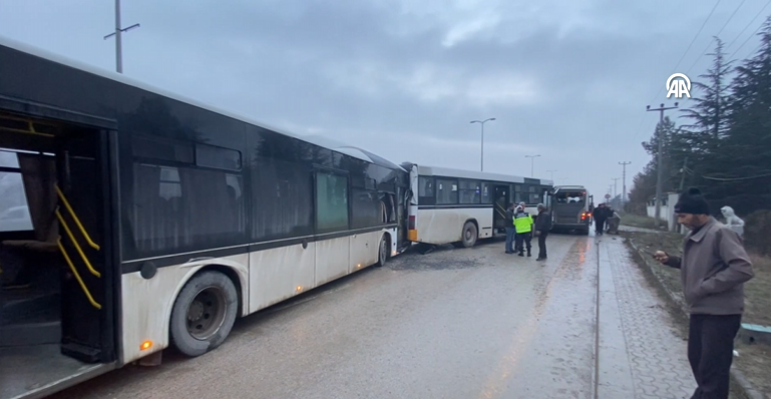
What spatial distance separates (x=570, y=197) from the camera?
24406mm

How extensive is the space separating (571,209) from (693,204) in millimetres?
21721

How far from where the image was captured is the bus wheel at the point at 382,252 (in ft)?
39.1

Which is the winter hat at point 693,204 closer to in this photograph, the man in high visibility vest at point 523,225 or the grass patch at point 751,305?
the grass patch at point 751,305

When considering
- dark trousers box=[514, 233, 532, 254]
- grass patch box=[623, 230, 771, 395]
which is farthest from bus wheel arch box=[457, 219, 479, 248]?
grass patch box=[623, 230, 771, 395]

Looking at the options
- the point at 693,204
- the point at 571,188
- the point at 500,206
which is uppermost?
the point at 571,188

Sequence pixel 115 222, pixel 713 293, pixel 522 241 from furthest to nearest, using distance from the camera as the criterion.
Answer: pixel 522 241 < pixel 115 222 < pixel 713 293

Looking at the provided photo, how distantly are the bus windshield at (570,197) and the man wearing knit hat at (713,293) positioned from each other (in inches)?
858

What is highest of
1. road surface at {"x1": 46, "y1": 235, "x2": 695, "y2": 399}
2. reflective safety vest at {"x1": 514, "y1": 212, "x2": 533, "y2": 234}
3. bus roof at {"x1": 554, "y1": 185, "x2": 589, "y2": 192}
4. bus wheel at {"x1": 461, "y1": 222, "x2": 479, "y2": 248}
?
bus roof at {"x1": 554, "y1": 185, "x2": 589, "y2": 192}

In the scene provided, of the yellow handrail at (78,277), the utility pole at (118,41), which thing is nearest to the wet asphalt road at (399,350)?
the yellow handrail at (78,277)

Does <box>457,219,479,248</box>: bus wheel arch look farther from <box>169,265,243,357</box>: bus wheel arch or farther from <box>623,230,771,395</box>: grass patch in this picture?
<box>169,265,243,357</box>: bus wheel arch

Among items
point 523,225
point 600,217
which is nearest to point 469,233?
point 523,225

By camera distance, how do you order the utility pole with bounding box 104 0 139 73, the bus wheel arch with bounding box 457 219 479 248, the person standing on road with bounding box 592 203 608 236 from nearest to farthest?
the utility pole with bounding box 104 0 139 73 → the bus wheel arch with bounding box 457 219 479 248 → the person standing on road with bounding box 592 203 608 236

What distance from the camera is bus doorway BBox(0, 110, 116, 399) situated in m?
3.92

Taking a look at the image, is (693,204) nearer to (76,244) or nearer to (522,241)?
(76,244)
